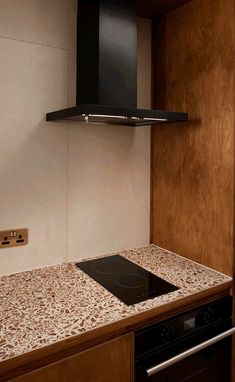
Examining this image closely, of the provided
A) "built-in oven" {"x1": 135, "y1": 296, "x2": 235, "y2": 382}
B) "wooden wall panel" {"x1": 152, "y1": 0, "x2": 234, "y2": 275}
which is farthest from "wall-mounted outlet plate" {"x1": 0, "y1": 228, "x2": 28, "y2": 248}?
"wooden wall panel" {"x1": 152, "y1": 0, "x2": 234, "y2": 275}

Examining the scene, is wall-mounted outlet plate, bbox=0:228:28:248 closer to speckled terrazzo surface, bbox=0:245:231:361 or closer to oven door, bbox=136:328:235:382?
speckled terrazzo surface, bbox=0:245:231:361

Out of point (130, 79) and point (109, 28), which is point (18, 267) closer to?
point (130, 79)

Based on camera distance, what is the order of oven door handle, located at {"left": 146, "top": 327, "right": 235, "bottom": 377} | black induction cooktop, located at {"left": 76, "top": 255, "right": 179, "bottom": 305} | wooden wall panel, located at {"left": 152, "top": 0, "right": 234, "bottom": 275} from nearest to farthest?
oven door handle, located at {"left": 146, "top": 327, "right": 235, "bottom": 377} < black induction cooktop, located at {"left": 76, "top": 255, "right": 179, "bottom": 305} < wooden wall panel, located at {"left": 152, "top": 0, "right": 234, "bottom": 275}

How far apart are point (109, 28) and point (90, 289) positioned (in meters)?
1.18

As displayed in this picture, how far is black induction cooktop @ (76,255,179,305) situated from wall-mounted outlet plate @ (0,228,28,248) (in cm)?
33

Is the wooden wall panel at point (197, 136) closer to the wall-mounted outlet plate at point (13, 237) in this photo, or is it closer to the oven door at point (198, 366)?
the oven door at point (198, 366)

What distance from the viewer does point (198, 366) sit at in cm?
130

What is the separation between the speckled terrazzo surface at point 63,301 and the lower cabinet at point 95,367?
90 mm

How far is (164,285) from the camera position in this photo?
4.38 ft

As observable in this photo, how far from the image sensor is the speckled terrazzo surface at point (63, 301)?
958 millimetres

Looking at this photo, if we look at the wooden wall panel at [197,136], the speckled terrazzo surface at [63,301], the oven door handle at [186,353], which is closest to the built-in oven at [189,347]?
the oven door handle at [186,353]

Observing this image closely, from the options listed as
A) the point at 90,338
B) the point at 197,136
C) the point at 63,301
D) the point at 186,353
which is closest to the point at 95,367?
the point at 90,338

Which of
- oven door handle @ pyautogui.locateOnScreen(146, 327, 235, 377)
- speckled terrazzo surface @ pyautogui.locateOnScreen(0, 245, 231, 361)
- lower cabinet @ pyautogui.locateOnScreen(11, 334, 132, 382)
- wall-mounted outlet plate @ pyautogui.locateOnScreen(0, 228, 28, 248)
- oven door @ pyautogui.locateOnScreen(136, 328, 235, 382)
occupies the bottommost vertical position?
oven door @ pyautogui.locateOnScreen(136, 328, 235, 382)

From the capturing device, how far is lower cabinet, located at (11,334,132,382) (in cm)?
93
